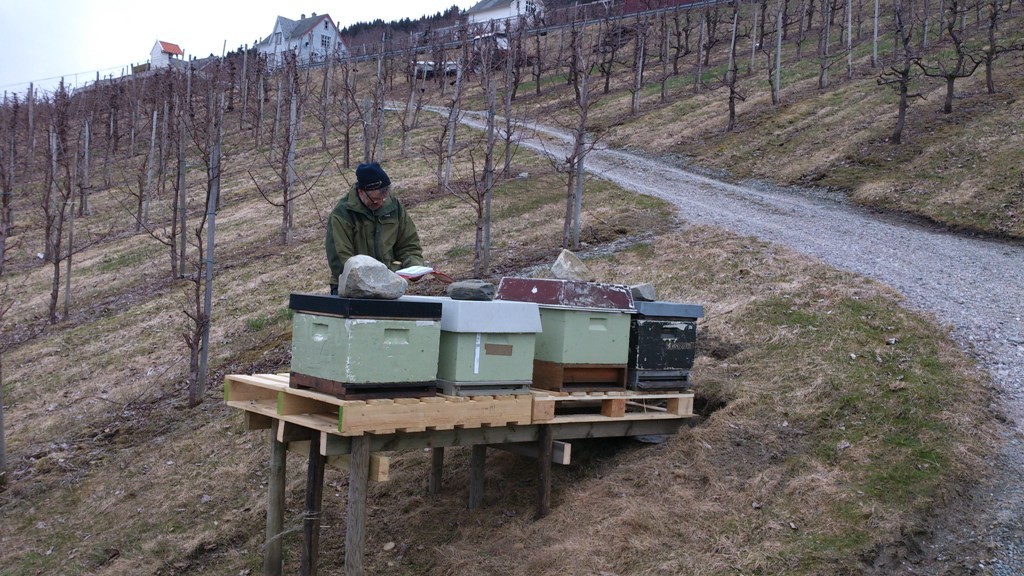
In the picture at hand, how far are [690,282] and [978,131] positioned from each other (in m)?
14.3

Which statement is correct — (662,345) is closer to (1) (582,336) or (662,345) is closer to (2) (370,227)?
(1) (582,336)

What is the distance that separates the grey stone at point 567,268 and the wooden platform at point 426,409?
55.4 inches

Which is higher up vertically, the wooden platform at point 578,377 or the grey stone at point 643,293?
the grey stone at point 643,293

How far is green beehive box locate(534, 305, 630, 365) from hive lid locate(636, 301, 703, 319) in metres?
0.27

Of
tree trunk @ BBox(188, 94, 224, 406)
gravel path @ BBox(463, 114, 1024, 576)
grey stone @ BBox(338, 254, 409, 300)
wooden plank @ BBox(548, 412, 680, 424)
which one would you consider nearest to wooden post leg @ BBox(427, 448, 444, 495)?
wooden plank @ BBox(548, 412, 680, 424)

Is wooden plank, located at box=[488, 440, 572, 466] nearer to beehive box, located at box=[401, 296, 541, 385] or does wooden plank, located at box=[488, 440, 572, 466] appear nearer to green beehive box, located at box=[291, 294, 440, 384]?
beehive box, located at box=[401, 296, 541, 385]

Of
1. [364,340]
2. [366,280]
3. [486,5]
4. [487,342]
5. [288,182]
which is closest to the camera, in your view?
[364,340]

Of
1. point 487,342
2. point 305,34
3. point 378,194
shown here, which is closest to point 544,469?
point 487,342

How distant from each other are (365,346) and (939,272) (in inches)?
448

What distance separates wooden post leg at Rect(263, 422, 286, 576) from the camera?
8.02 meters

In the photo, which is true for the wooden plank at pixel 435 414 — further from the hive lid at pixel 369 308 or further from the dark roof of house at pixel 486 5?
the dark roof of house at pixel 486 5

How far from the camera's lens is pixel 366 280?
6664 mm

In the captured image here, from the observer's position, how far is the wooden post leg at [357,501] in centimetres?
685

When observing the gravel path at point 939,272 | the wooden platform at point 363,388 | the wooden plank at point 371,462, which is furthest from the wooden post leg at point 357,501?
the gravel path at point 939,272
